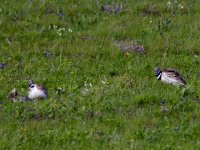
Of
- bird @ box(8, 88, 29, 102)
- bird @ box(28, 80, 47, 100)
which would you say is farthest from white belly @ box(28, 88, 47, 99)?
bird @ box(8, 88, 29, 102)

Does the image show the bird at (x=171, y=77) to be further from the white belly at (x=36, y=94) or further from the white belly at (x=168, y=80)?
the white belly at (x=36, y=94)

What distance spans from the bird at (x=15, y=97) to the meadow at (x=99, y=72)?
0.13 meters

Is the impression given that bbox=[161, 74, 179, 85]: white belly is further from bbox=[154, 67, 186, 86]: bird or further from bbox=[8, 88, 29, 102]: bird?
bbox=[8, 88, 29, 102]: bird

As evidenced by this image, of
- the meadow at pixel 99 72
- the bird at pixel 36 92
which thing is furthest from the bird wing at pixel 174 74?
the bird at pixel 36 92

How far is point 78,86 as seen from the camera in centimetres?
1223

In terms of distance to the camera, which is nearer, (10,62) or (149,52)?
(10,62)

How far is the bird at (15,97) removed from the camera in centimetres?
1128

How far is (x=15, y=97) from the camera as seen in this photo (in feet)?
37.6

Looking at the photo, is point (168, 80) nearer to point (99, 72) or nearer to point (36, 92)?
point (99, 72)

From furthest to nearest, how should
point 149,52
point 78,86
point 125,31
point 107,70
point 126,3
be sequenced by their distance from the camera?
point 126,3
point 125,31
point 149,52
point 107,70
point 78,86

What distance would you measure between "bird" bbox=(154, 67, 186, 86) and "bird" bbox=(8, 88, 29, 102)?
117 inches

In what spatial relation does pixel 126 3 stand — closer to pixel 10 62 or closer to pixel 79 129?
pixel 10 62

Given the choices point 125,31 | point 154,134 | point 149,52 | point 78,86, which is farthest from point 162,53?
point 154,134

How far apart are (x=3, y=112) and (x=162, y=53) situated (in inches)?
202
